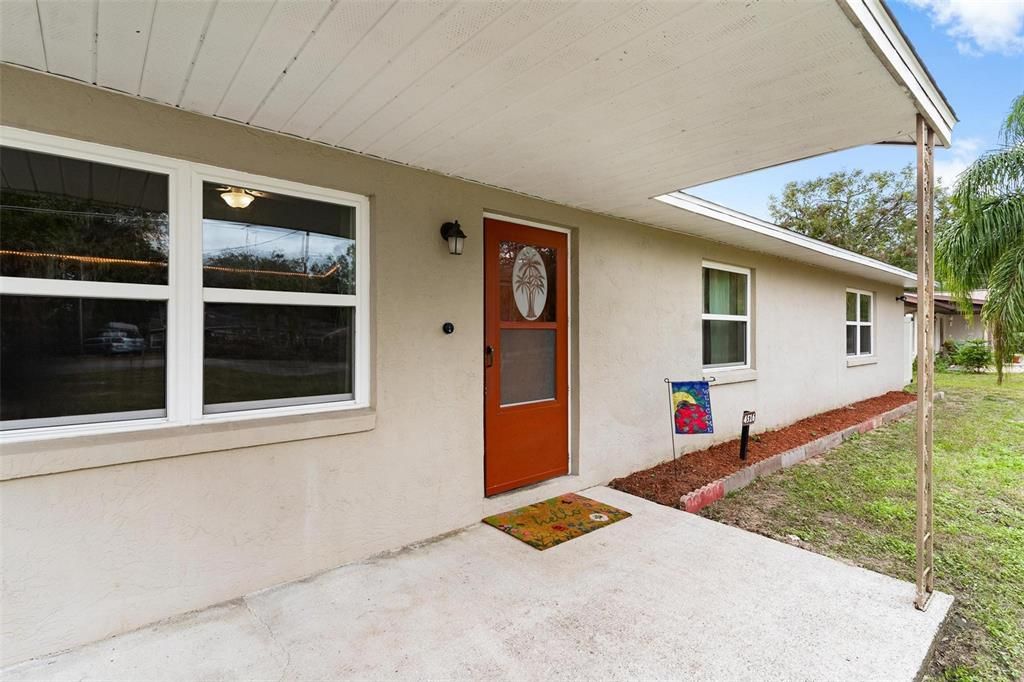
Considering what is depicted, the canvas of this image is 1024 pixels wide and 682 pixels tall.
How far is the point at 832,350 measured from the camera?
8.24 m

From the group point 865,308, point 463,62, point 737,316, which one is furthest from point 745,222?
point 865,308

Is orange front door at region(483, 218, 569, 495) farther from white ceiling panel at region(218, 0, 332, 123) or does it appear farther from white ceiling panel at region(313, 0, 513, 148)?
white ceiling panel at region(218, 0, 332, 123)

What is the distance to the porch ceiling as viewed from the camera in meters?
1.70

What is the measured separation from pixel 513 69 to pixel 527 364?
95.5 inches

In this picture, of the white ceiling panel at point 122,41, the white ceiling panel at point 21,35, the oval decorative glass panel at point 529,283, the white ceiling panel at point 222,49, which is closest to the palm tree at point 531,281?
the oval decorative glass panel at point 529,283

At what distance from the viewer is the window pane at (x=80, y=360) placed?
2.10 metres

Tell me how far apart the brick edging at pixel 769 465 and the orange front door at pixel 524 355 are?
1151 mm

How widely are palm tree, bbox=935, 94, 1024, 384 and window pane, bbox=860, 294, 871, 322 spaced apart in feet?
7.69

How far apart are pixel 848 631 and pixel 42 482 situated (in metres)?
3.82

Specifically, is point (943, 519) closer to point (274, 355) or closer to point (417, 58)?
point (417, 58)

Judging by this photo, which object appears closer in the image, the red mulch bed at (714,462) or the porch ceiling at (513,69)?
the porch ceiling at (513,69)

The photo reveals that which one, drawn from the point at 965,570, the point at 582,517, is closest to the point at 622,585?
the point at 582,517

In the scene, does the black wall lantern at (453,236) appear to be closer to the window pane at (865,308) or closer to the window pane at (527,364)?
the window pane at (527,364)

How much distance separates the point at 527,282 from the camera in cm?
404
